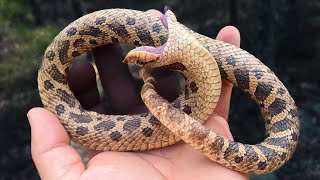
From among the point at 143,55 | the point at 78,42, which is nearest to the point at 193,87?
the point at 143,55

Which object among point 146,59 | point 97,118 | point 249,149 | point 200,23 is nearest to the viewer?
point 146,59

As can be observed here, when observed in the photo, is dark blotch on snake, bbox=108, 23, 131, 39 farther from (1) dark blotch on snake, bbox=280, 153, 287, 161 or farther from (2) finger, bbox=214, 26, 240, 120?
(1) dark blotch on snake, bbox=280, 153, 287, 161

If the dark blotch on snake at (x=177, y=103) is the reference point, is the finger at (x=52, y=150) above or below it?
below

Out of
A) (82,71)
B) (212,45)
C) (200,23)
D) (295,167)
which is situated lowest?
(295,167)

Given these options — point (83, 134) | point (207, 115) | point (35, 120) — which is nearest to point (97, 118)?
point (83, 134)

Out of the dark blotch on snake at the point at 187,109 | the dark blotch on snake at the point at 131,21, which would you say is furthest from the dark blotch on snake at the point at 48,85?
the dark blotch on snake at the point at 187,109

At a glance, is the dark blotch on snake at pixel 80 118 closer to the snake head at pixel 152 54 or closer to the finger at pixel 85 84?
the finger at pixel 85 84

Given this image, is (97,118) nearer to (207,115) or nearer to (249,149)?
(207,115)

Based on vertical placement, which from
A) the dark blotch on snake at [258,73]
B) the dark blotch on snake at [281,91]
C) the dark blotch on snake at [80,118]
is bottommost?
the dark blotch on snake at [80,118]
